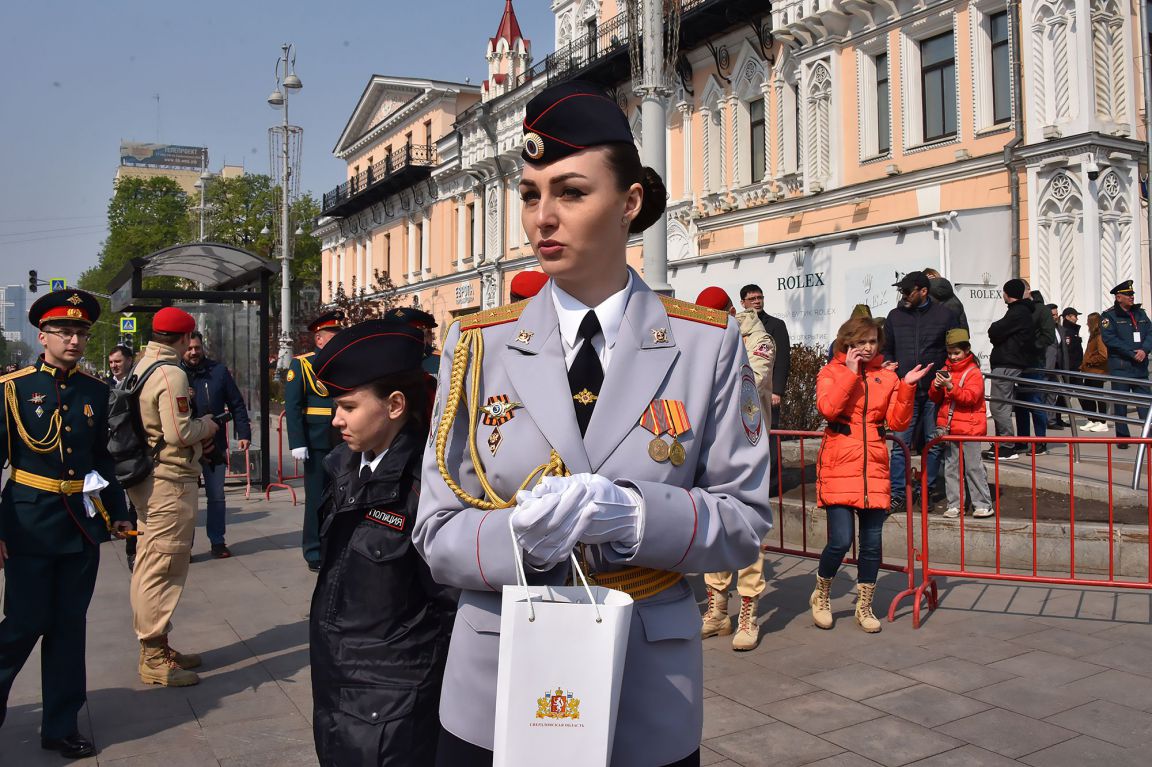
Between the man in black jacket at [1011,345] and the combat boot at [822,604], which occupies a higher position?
the man in black jacket at [1011,345]

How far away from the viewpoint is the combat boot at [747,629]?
5934mm

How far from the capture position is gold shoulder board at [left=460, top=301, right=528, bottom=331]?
221 centimetres

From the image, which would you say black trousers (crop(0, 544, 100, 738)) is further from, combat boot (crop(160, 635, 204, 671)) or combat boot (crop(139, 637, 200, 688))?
combat boot (crop(160, 635, 204, 671))

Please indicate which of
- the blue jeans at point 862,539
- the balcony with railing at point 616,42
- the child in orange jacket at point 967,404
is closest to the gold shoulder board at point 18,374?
the blue jeans at point 862,539

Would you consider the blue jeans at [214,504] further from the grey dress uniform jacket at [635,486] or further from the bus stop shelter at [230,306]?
the grey dress uniform jacket at [635,486]

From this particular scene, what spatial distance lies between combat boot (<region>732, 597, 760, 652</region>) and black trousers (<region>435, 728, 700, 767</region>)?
4.00 metres

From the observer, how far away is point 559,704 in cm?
171

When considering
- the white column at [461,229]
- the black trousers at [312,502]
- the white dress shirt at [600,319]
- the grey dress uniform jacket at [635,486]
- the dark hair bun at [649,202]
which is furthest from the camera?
the white column at [461,229]

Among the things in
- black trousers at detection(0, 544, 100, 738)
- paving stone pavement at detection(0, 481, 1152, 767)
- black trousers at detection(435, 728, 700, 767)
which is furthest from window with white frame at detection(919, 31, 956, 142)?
black trousers at detection(435, 728, 700, 767)

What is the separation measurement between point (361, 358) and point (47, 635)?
2546 mm

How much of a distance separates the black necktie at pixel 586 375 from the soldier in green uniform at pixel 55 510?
3.48 metres

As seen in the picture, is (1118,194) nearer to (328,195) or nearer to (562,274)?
(562,274)

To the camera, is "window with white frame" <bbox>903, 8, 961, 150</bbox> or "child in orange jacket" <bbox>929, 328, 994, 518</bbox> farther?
"window with white frame" <bbox>903, 8, 961, 150</bbox>

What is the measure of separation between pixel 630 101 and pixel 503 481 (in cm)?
2669
